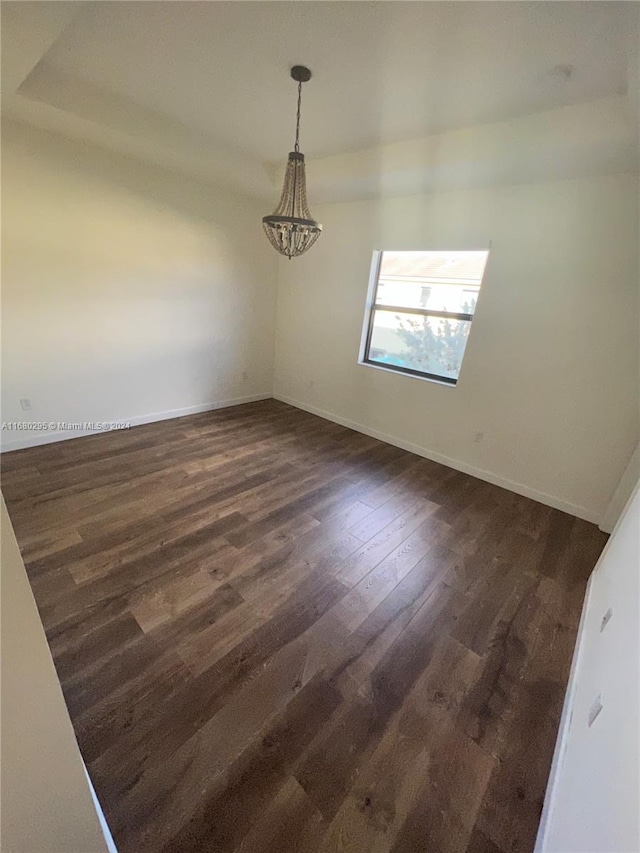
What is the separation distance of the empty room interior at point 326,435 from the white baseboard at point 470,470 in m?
0.03

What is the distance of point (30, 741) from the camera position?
67 centimetres

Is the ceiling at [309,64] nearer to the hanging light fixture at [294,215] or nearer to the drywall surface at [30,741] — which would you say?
the hanging light fixture at [294,215]

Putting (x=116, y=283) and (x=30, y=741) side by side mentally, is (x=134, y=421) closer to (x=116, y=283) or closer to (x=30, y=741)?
(x=116, y=283)

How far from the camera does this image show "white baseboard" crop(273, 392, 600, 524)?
2955 mm

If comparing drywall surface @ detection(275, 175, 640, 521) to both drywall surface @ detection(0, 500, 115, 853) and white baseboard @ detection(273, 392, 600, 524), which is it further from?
drywall surface @ detection(0, 500, 115, 853)

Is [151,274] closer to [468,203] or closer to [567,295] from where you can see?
[468,203]

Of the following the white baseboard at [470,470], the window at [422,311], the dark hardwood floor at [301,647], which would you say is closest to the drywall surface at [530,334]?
the white baseboard at [470,470]

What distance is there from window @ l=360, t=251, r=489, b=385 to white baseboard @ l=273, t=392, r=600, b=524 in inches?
31.0

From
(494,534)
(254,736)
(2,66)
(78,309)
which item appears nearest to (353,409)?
(494,534)

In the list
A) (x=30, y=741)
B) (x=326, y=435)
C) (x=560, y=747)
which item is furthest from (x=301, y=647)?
(x=326, y=435)

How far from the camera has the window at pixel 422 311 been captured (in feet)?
11.0

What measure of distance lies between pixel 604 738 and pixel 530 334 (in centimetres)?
276

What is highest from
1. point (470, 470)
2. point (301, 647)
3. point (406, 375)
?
point (406, 375)

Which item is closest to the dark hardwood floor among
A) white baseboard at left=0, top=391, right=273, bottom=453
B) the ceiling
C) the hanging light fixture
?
white baseboard at left=0, top=391, right=273, bottom=453
